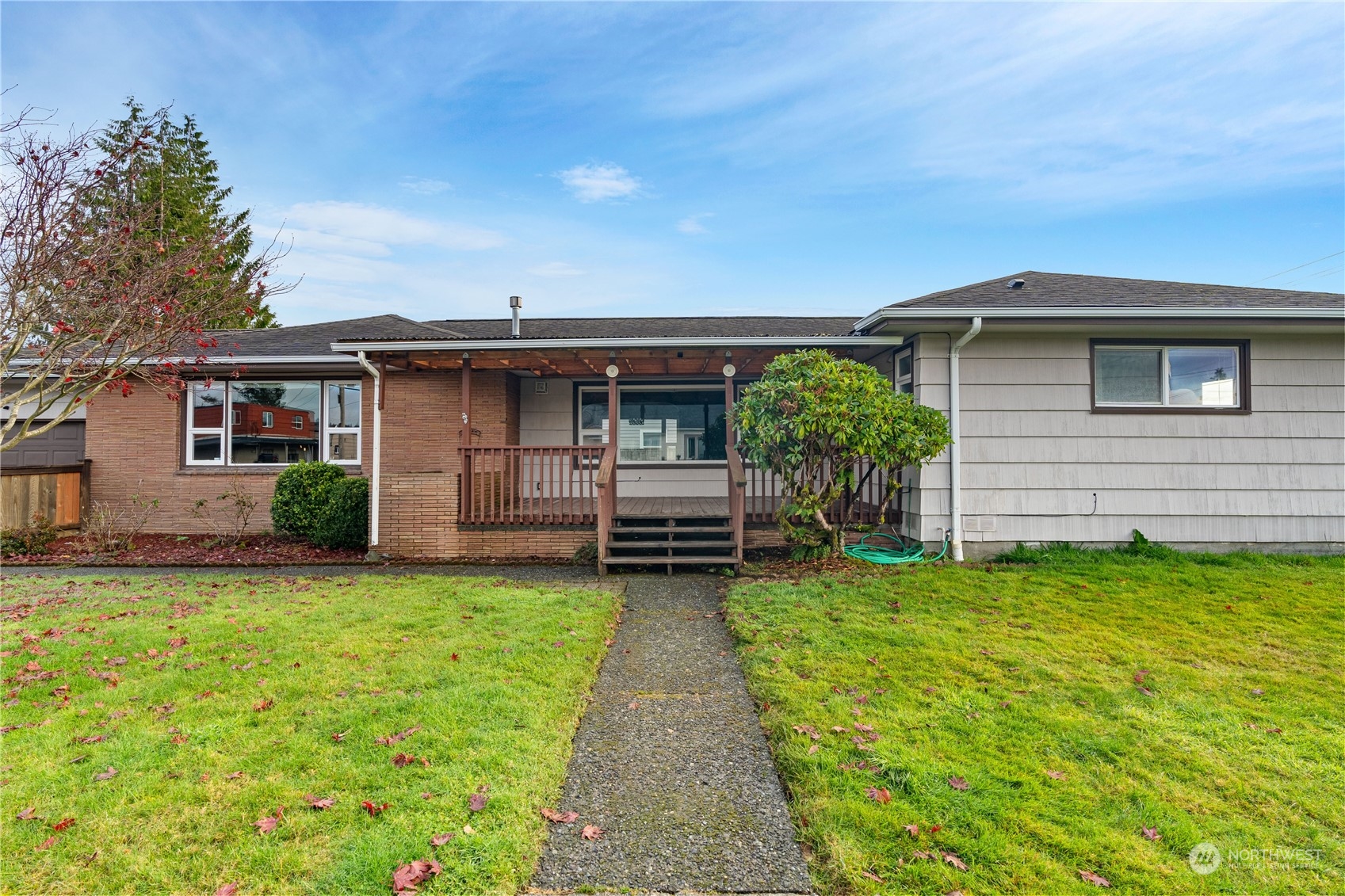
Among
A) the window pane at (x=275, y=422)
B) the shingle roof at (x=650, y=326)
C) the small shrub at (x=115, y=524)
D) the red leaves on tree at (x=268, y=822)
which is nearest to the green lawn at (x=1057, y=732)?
the red leaves on tree at (x=268, y=822)

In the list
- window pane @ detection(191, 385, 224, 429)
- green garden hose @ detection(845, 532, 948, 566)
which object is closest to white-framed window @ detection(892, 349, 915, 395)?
green garden hose @ detection(845, 532, 948, 566)

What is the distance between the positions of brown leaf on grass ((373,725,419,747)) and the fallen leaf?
2.18 m

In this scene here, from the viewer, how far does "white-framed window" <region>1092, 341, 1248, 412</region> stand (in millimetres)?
7523

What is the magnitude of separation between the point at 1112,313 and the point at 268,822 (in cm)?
831

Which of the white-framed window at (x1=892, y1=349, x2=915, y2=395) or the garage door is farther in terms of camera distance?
the garage door

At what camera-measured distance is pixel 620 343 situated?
25.2 feet

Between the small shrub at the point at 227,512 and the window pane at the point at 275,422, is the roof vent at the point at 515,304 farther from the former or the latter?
the small shrub at the point at 227,512

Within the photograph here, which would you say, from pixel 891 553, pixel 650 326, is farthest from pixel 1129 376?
pixel 650 326

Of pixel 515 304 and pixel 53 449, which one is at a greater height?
pixel 515 304

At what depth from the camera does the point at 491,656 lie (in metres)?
4.25

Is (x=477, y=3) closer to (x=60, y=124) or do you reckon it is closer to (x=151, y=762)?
(x=60, y=124)

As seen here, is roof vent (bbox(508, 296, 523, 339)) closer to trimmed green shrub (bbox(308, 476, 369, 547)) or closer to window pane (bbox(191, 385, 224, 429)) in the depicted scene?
trimmed green shrub (bbox(308, 476, 369, 547))

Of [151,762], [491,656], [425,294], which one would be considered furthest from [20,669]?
[425,294]

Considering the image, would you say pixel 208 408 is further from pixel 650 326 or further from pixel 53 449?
pixel 650 326
